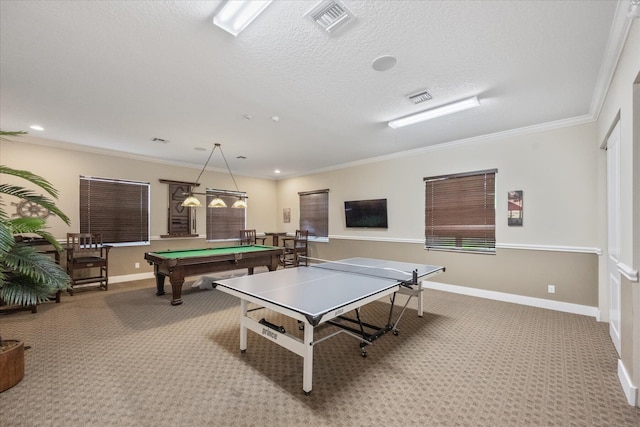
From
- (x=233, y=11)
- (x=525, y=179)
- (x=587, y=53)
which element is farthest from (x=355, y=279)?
(x=525, y=179)

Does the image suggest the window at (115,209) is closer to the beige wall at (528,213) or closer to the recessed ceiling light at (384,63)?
the beige wall at (528,213)

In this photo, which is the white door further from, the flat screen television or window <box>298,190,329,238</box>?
window <box>298,190,329,238</box>

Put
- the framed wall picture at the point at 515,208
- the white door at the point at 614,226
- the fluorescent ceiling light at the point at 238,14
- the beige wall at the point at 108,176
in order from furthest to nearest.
A: 1. the beige wall at the point at 108,176
2. the framed wall picture at the point at 515,208
3. the white door at the point at 614,226
4. the fluorescent ceiling light at the point at 238,14

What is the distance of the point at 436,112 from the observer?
361cm

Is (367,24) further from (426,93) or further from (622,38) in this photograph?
(622,38)

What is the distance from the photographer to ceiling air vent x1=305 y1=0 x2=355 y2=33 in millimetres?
1885

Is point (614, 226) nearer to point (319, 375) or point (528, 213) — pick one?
point (528, 213)

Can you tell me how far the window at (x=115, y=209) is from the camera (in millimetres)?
5465

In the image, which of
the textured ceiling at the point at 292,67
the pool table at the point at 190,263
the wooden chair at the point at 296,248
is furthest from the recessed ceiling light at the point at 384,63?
the wooden chair at the point at 296,248

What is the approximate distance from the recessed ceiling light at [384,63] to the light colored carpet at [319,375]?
2.79 m

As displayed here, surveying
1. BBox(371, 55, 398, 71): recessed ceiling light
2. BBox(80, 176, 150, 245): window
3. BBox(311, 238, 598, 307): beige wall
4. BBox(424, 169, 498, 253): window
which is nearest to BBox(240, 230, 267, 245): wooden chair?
BBox(80, 176, 150, 245): window

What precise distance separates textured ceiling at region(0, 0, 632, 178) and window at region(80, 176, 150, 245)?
1.45 m

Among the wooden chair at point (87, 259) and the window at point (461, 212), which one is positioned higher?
the window at point (461, 212)

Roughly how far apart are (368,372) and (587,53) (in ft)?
11.1
